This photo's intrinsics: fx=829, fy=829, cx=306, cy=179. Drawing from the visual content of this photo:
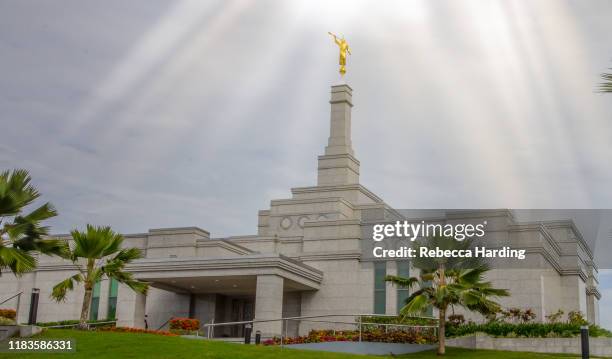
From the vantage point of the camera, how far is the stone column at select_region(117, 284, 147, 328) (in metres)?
42.3

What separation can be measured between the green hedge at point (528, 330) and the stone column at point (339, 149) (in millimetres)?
18323

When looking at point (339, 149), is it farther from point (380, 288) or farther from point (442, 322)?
point (442, 322)

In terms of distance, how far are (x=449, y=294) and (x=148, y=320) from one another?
21.8 m

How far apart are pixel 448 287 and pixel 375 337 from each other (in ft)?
15.1

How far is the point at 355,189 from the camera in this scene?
49219mm

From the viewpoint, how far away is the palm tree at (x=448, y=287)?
2807cm

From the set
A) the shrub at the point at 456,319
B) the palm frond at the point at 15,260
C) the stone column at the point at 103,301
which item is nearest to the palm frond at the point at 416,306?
the shrub at the point at 456,319

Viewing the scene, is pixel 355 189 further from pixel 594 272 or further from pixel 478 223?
pixel 594 272

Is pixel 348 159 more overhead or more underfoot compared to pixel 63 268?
more overhead

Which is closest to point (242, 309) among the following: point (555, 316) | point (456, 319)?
point (456, 319)

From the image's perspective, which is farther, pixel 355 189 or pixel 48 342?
pixel 355 189

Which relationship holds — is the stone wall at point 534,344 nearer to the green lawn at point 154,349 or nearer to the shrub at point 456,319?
the shrub at point 456,319

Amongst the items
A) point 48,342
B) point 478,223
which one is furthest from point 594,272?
point 48,342

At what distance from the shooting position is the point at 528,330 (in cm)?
3156
